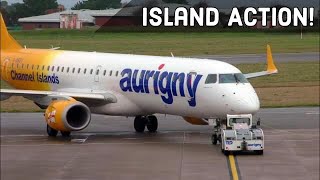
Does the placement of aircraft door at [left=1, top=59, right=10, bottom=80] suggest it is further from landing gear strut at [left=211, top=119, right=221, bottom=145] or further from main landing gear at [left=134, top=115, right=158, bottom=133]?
landing gear strut at [left=211, top=119, right=221, bottom=145]

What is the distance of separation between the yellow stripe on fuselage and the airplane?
47 millimetres

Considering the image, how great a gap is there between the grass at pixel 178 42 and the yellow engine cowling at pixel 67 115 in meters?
Result: 39.4

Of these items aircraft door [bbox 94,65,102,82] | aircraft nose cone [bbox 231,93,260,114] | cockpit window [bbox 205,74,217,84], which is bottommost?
aircraft nose cone [bbox 231,93,260,114]

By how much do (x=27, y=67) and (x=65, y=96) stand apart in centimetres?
716

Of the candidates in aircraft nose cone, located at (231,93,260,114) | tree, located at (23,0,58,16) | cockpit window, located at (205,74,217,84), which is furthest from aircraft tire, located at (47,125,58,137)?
aircraft nose cone, located at (231,93,260,114)

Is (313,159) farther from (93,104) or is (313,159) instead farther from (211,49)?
(211,49)

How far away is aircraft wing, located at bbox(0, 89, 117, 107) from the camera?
133ft

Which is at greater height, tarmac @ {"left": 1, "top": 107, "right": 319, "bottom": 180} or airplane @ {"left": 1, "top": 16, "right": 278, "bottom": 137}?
airplane @ {"left": 1, "top": 16, "right": 278, "bottom": 137}

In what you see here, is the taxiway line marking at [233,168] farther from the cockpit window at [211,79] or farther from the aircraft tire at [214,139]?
the cockpit window at [211,79]

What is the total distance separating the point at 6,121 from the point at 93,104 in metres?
7.40

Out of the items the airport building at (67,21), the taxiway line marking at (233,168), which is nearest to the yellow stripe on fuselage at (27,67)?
the airport building at (67,21)

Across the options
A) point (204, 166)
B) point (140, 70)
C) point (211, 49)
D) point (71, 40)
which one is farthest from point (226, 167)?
point (211, 49)

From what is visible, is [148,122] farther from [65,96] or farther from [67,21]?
[67,21]

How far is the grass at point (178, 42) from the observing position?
87875mm
